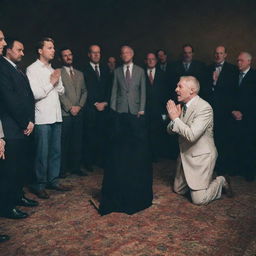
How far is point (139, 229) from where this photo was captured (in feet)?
10.7

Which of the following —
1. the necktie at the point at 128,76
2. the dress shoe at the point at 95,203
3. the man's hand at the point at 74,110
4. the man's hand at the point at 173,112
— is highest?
the necktie at the point at 128,76

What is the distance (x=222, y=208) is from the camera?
375cm

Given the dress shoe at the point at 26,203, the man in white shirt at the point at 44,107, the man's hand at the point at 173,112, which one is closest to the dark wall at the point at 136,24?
the man in white shirt at the point at 44,107

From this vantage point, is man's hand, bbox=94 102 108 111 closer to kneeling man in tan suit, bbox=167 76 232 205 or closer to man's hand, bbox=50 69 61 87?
man's hand, bbox=50 69 61 87

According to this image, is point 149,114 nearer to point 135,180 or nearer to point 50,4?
point 135,180

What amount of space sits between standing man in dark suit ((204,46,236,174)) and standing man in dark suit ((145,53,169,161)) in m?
0.75

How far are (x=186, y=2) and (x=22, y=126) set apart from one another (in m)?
4.74

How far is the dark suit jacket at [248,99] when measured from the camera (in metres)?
4.81

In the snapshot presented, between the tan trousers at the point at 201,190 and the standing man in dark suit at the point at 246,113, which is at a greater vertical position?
the standing man in dark suit at the point at 246,113

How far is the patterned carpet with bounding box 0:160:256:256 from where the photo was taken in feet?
9.42

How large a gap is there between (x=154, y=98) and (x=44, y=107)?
2.21 meters

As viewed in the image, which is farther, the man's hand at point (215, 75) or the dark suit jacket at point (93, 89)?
the man's hand at point (215, 75)

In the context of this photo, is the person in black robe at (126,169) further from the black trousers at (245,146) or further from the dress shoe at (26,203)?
the black trousers at (245,146)

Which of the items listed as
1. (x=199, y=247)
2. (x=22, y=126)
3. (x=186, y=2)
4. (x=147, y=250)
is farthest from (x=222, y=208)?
(x=186, y=2)
